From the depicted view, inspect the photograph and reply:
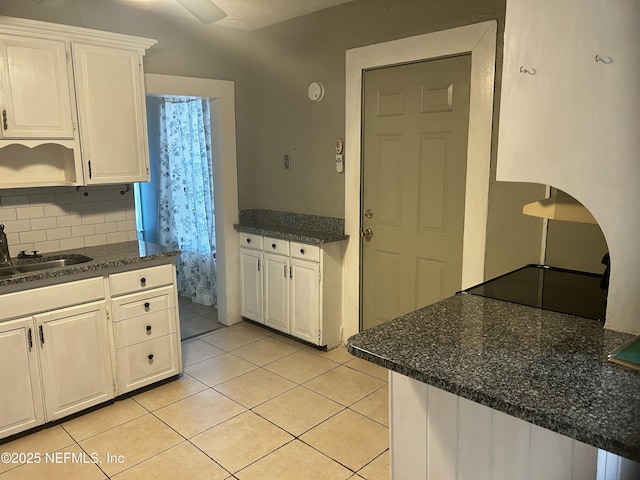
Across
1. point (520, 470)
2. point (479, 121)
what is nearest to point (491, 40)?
point (479, 121)

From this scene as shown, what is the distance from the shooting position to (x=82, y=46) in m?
2.86

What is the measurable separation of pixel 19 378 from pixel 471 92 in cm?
293

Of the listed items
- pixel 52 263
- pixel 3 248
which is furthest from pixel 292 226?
pixel 3 248

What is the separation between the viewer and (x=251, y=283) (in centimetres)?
416

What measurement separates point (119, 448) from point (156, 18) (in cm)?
286

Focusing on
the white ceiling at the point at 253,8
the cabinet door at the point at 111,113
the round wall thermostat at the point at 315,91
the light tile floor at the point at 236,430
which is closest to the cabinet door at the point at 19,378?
the light tile floor at the point at 236,430

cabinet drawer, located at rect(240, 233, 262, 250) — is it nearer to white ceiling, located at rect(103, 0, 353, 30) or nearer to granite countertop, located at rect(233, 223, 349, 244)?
granite countertop, located at rect(233, 223, 349, 244)

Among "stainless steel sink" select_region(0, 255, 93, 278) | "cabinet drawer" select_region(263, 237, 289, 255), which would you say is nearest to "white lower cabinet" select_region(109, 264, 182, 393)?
"stainless steel sink" select_region(0, 255, 93, 278)

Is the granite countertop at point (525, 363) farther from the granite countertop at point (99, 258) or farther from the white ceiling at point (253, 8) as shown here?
the white ceiling at point (253, 8)

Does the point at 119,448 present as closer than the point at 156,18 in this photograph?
Yes

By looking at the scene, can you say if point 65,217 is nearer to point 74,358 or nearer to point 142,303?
point 142,303

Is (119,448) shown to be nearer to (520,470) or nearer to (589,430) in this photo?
(520,470)

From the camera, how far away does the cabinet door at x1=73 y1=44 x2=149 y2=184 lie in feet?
9.59

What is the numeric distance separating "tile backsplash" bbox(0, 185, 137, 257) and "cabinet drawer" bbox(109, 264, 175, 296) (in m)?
0.62
